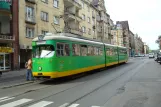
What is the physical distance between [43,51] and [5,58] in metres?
14.8

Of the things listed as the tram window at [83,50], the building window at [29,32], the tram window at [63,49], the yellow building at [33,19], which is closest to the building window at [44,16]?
the yellow building at [33,19]

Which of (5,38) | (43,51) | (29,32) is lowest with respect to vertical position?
(43,51)

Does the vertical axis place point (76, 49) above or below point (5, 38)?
below

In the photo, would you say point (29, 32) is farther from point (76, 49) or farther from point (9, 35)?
point (76, 49)

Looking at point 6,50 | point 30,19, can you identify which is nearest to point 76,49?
point 6,50

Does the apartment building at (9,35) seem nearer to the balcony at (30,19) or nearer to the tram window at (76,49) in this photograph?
the balcony at (30,19)

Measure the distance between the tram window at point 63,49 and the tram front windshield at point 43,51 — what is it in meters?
0.45

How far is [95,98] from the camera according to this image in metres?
8.19

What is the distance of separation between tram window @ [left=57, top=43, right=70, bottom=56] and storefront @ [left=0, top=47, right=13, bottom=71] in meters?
13.4

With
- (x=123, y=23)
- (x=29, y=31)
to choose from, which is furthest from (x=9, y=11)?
(x=123, y=23)

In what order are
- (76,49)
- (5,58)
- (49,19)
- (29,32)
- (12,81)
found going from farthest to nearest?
(49,19) < (29,32) < (5,58) < (76,49) < (12,81)

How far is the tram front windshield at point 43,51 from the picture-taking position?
12.6 m

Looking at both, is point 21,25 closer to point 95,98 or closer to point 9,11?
point 9,11

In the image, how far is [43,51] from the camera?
1290 centimetres
